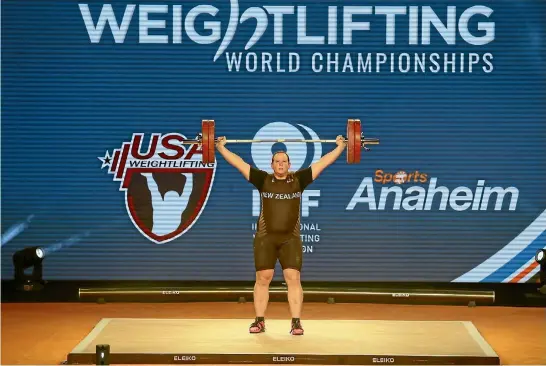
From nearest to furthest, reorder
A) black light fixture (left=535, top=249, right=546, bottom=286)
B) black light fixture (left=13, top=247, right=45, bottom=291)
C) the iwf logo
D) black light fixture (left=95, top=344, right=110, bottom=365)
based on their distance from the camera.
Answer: black light fixture (left=95, top=344, right=110, bottom=365), black light fixture (left=535, top=249, right=546, bottom=286), black light fixture (left=13, top=247, right=45, bottom=291), the iwf logo

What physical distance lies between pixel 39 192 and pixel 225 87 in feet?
7.46

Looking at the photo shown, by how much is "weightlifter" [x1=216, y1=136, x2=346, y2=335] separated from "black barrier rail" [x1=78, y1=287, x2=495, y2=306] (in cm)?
177

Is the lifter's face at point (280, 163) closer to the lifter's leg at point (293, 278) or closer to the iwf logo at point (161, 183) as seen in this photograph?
the lifter's leg at point (293, 278)

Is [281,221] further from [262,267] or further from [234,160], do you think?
[234,160]

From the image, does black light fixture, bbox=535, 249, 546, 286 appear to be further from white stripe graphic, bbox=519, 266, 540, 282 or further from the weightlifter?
the weightlifter

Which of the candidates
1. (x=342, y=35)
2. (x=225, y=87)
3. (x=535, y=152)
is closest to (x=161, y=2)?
(x=225, y=87)

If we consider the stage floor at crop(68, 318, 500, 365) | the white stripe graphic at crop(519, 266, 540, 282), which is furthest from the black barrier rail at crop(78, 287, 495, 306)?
the stage floor at crop(68, 318, 500, 365)

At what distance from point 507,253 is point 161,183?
148 inches

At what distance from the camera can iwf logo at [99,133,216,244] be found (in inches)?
431

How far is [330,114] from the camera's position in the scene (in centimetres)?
1091

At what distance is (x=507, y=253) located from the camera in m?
11.0

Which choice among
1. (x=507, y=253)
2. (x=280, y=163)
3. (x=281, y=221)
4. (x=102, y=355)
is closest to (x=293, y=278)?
(x=281, y=221)

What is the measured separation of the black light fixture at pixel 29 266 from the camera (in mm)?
10461

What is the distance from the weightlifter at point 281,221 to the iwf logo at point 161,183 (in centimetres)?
220
